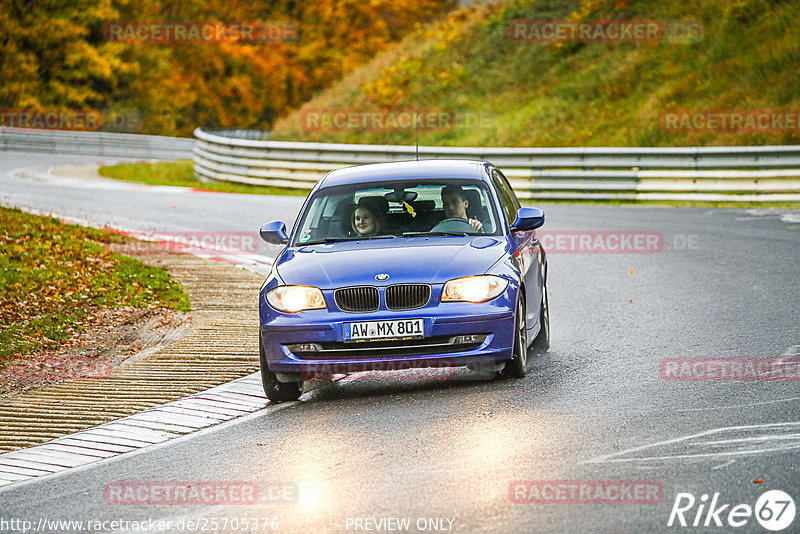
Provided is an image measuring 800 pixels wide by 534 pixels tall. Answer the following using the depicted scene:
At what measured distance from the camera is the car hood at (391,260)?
28.8 ft

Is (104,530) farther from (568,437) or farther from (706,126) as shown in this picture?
(706,126)

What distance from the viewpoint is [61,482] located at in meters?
7.04

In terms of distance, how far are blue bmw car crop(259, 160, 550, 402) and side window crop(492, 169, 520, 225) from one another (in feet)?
1.32

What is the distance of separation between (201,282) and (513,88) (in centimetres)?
2516

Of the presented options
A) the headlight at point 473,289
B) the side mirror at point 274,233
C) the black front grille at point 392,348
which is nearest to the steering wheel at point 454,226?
the headlight at point 473,289

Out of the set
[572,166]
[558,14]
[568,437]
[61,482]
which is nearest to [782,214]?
[572,166]

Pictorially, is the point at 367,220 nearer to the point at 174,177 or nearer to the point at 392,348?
the point at 392,348

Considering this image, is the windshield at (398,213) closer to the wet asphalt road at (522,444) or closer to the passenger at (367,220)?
the passenger at (367,220)

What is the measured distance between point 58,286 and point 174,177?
22.5m

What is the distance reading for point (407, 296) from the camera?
28.6ft

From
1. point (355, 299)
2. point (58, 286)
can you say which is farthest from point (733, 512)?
point (58, 286)

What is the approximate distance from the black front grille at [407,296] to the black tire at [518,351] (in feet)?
2.29

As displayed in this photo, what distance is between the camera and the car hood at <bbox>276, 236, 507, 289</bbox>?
28.8 feet

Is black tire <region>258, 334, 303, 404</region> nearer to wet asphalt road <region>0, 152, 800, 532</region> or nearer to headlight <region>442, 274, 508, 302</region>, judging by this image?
wet asphalt road <region>0, 152, 800, 532</region>
